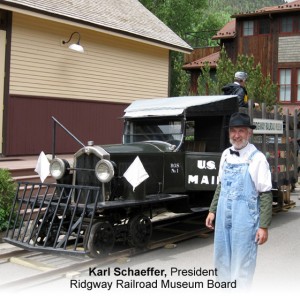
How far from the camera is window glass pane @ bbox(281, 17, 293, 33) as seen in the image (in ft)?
81.3

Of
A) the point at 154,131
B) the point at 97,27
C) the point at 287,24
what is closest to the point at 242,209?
the point at 154,131

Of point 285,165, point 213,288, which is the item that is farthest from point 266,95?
point 213,288

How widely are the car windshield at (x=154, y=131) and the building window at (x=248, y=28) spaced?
63.3ft

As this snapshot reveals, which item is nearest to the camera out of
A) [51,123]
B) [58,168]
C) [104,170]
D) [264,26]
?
[104,170]

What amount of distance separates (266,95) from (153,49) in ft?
15.9

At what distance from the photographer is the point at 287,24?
981 inches

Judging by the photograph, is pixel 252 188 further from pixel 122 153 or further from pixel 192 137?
pixel 192 137

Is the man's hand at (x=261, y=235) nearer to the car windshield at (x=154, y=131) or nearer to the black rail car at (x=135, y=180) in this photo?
the black rail car at (x=135, y=180)

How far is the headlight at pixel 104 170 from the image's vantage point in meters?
6.36

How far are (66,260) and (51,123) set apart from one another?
7.54m

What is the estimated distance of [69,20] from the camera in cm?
1334

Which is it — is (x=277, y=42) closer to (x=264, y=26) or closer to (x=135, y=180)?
(x=264, y=26)

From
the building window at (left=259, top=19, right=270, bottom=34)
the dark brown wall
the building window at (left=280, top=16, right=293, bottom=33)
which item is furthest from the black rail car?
the building window at (left=259, top=19, right=270, bottom=34)

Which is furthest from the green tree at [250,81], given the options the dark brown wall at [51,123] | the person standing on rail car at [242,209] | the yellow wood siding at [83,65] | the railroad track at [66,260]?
the person standing on rail car at [242,209]
